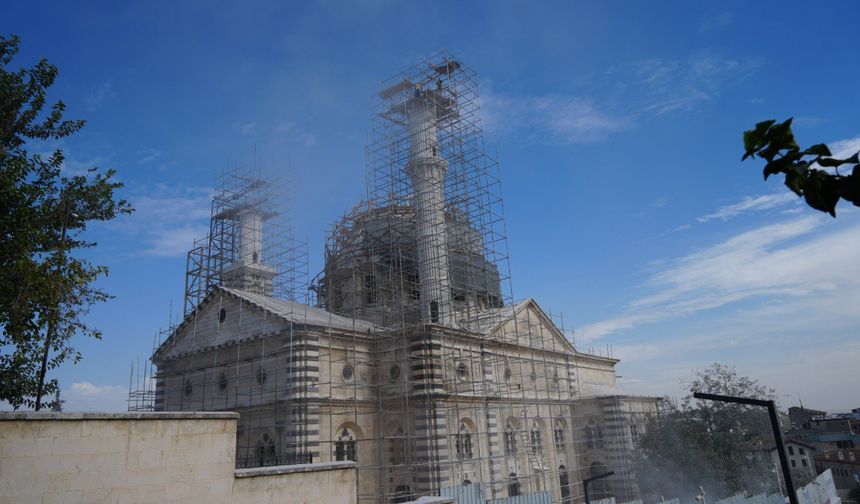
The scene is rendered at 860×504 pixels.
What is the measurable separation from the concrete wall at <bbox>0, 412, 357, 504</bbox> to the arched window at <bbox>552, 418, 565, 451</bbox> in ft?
84.8

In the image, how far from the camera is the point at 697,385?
37.3 m

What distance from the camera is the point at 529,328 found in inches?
1384

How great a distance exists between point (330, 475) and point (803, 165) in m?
12.3

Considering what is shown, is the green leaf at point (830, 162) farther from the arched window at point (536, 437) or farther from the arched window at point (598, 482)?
the arched window at point (598, 482)

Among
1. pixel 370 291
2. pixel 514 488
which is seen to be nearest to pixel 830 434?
pixel 514 488

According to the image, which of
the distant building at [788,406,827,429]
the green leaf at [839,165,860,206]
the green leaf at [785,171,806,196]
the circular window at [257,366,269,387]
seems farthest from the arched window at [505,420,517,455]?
the distant building at [788,406,827,429]

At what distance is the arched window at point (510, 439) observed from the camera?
107ft

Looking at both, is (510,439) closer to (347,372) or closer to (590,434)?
(590,434)

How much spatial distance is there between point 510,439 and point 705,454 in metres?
10.7

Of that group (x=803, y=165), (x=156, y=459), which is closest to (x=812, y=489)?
(x=156, y=459)

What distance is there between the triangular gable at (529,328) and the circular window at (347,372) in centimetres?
826

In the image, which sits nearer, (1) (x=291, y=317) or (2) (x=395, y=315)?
(1) (x=291, y=317)

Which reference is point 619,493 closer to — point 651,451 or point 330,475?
point 651,451

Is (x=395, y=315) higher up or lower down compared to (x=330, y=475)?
higher up
